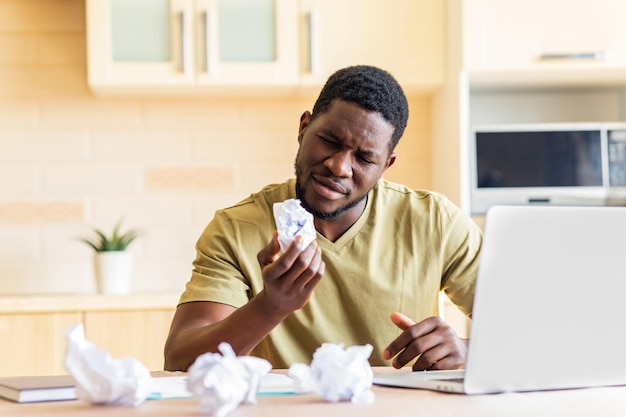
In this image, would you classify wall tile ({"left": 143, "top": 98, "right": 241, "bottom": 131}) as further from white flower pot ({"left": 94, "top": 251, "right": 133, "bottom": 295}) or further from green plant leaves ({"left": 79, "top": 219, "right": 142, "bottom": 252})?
white flower pot ({"left": 94, "top": 251, "right": 133, "bottom": 295})

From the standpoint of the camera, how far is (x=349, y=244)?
1.80 m

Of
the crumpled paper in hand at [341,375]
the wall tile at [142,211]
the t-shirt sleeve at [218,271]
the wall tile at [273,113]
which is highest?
the wall tile at [273,113]

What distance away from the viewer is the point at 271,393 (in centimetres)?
105

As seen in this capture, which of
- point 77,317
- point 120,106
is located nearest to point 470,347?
point 77,317

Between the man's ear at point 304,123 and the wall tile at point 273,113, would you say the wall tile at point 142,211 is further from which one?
the man's ear at point 304,123

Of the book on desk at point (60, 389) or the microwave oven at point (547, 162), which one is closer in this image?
the book on desk at point (60, 389)

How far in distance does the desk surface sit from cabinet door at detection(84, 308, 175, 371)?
172cm

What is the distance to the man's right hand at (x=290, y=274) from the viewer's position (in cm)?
126

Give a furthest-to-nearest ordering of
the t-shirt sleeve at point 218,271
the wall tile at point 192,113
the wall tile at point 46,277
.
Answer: the wall tile at point 192,113 < the wall tile at point 46,277 < the t-shirt sleeve at point 218,271

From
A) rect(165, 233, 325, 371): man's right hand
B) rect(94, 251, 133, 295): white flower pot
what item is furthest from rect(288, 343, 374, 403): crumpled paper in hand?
rect(94, 251, 133, 295): white flower pot

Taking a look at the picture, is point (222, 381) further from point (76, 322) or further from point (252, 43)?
point (252, 43)

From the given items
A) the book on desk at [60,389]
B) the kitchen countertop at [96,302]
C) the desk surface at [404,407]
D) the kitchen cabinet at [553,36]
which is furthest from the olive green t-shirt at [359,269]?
the kitchen cabinet at [553,36]

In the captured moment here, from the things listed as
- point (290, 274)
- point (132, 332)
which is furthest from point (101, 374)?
point (132, 332)

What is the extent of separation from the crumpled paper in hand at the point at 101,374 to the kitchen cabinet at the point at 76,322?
180 centimetres
